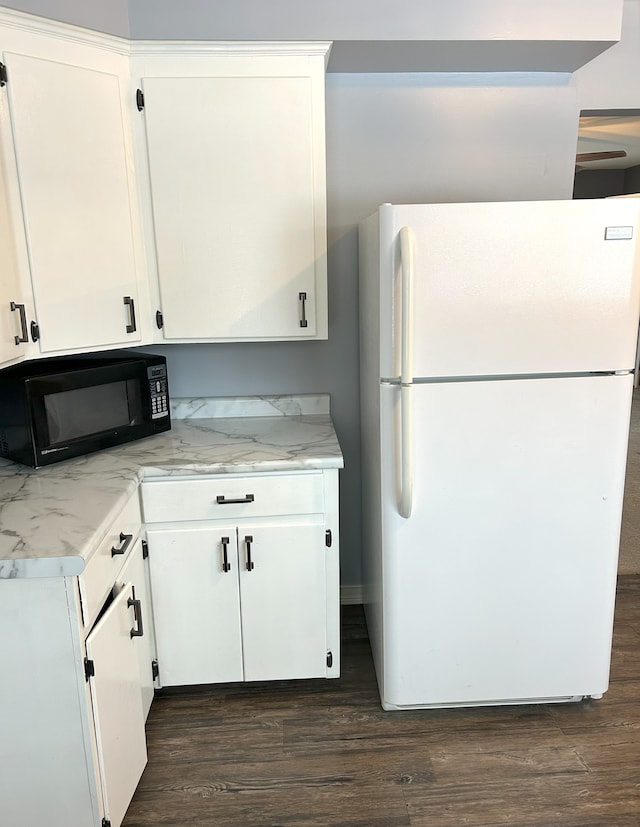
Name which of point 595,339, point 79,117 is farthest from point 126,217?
point 595,339

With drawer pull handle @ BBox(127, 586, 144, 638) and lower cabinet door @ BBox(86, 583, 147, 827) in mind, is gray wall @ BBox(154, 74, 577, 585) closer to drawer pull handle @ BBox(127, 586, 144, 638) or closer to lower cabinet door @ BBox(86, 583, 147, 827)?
drawer pull handle @ BBox(127, 586, 144, 638)

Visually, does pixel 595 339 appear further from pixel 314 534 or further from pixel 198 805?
pixel 198 805

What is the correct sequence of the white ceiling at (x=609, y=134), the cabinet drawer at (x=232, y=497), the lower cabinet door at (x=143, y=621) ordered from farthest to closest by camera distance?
1. the white ceiling at (x=609, y=134)
2. the cabinet drawer at (x=232, y=497)
3. the lower cabinet door at (x=143, y=621)

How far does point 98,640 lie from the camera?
146cm

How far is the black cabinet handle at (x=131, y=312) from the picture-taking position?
207 cm

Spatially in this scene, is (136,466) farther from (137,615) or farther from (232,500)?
(137,615)

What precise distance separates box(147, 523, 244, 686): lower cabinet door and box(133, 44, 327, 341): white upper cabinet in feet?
2.32

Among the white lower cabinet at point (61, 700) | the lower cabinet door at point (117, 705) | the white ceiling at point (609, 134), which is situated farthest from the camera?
A: the white ceiling at point (609, 134)

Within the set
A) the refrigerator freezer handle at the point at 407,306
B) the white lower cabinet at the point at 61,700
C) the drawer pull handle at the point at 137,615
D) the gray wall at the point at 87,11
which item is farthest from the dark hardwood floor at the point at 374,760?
the gray wall at the point at 87,11

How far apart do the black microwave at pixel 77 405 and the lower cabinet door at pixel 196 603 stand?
386 millimetres

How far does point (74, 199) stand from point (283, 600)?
1.43 m

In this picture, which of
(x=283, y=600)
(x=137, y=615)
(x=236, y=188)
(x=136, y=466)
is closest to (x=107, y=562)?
(x=137, y=615)

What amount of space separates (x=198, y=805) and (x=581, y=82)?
9.47 feet

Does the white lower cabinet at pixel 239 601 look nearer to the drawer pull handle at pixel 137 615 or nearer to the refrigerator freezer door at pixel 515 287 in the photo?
the drawer pull handle at pixel 137 615
